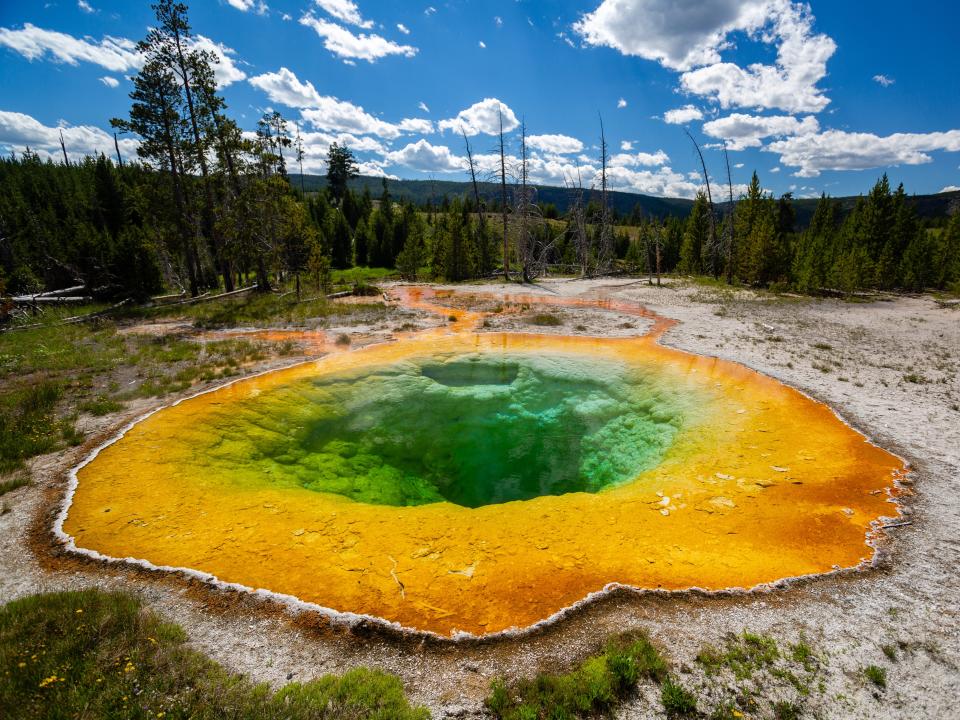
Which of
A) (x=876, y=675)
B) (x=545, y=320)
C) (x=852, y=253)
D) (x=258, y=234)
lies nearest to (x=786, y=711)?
(x=876, y=675)

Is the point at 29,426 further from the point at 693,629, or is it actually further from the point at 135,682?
the point at 693,629

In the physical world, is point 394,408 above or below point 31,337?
below

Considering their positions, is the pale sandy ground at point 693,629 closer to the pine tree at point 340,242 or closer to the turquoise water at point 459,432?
the turquoise water at point 459,432

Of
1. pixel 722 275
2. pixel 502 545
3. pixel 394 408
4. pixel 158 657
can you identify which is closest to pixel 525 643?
pixel 502 545

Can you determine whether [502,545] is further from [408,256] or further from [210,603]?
[408,256]

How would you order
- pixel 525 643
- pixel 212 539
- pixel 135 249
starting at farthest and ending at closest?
pixel 135 249 < pixel 212 539 < pixel 525 643

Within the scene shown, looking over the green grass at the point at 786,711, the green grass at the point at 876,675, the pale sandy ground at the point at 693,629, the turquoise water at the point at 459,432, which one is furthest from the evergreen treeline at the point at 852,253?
the green grass at the point at 786,711
